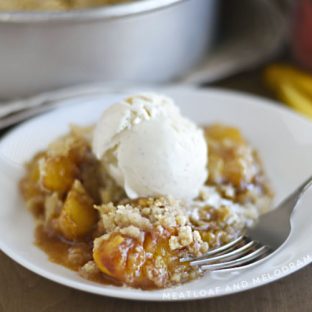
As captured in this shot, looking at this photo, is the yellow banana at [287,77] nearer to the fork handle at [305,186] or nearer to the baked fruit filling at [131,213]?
the baked fruit filling at [131,213]

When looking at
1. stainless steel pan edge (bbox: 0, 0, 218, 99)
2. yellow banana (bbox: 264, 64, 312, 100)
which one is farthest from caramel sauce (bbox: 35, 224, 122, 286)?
yellow banana (bbox: 264, 64, 312, 100)

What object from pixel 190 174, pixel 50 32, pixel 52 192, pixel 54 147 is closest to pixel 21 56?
pixel 50 32

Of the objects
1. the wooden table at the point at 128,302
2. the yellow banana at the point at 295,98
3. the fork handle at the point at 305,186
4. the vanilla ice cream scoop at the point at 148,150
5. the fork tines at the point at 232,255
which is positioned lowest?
the wooden table at the point at 128,302

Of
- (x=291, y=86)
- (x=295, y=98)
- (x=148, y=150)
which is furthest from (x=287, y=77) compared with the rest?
(x=148, y=150)

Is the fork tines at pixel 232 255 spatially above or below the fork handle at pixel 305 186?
below

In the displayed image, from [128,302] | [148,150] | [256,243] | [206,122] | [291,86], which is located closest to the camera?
[128,302]

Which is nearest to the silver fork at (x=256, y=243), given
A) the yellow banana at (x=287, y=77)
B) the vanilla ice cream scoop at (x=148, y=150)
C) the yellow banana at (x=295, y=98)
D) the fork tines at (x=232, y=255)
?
the fork tines at (x=232, y=255)

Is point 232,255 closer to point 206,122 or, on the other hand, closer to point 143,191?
point 143,191
